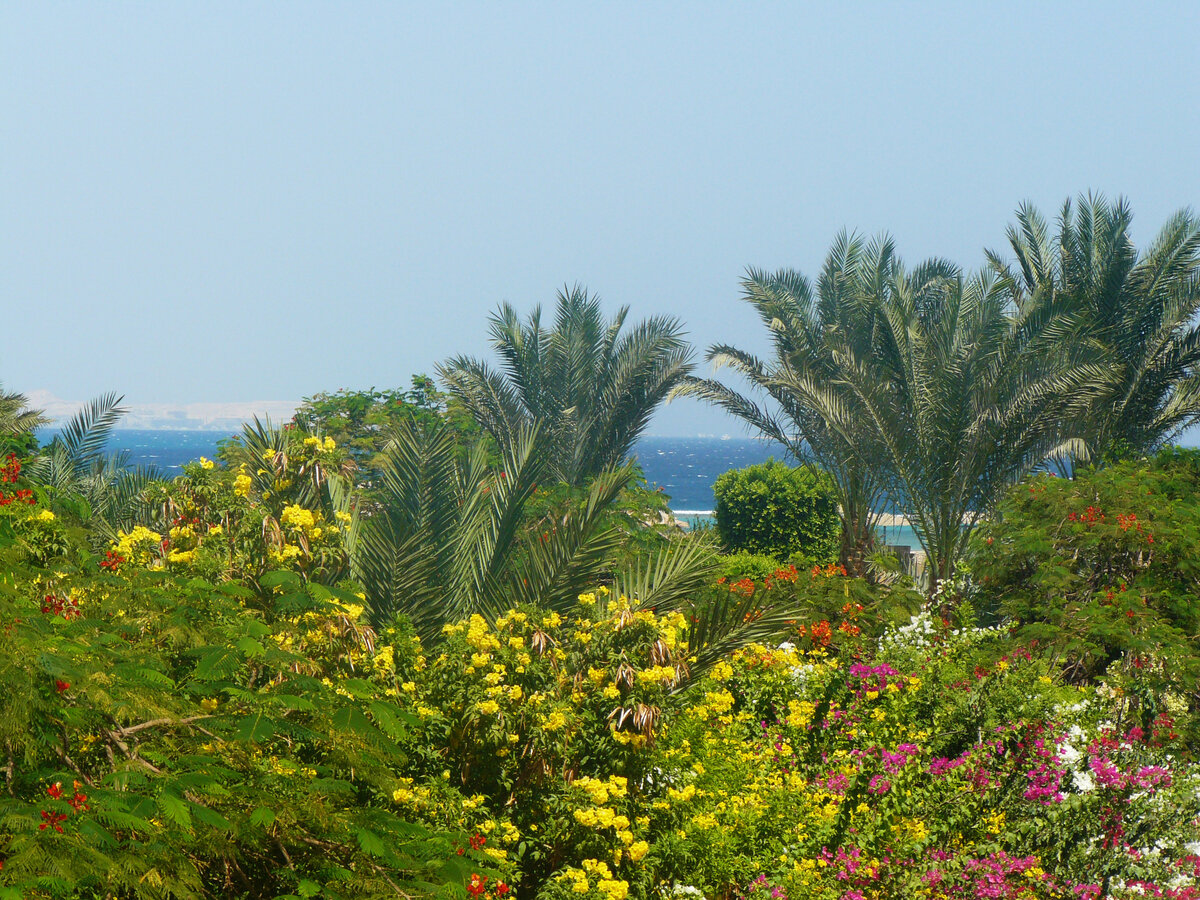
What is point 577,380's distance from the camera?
1706 cm

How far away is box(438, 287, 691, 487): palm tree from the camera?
1697 cm

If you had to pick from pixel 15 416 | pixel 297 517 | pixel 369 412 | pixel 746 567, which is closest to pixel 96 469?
pixel 15 416

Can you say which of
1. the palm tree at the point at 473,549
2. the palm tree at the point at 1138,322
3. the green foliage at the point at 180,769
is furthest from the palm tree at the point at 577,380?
the green foliage at the point at 180,769

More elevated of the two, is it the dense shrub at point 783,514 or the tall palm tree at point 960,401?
the tall palm tree at point 960,401

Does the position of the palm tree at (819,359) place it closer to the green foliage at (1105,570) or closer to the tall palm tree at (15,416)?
the green foliage at (1105,570)

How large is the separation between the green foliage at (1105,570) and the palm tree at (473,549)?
426 cm

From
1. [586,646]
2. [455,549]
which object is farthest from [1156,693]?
[455,549]

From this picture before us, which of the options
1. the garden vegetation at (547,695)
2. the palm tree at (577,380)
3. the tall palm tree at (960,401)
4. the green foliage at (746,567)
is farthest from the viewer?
the palm tree at (577,380)

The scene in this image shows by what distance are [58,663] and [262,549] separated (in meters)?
2.60

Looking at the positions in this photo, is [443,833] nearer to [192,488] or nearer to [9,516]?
[9,516]

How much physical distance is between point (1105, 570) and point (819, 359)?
7149 mm

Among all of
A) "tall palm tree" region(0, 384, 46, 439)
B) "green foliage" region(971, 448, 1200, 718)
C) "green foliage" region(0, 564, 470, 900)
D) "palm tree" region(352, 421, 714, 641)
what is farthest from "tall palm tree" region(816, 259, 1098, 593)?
"tall palm tree" region(0, 384, 46, 439)

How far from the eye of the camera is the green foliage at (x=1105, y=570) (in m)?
8.28

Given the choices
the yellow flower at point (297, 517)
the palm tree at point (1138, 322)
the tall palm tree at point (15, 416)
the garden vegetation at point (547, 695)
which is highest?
the palm tree at point (1138, 322)
